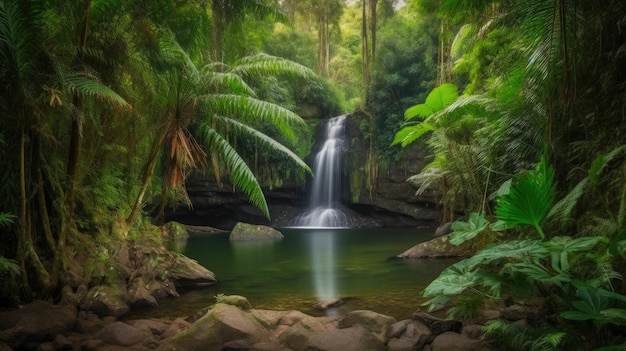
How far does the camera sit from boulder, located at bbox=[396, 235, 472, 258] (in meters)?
8.61

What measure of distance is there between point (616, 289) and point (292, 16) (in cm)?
2370

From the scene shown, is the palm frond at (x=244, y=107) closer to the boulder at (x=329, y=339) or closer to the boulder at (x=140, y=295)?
the boulder at (x=140, y=295)

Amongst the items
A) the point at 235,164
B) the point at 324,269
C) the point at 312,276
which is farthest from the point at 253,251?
the point at 235,164

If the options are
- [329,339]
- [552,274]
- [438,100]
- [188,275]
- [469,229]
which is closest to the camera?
[552,274]

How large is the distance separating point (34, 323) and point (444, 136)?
6.33 metres

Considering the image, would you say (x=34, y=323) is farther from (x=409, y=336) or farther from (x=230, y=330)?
(x=409, y=336)

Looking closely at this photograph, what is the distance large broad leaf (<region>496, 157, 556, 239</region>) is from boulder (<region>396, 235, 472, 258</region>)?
18.7 ft

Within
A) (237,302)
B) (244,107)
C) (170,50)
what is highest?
(170,50)

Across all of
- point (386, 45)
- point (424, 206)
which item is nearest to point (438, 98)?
point (424, 206)

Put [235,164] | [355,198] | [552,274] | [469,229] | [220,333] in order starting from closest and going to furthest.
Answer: [552,274] < [469,229] < [220,333] < [235,164] < [355,198]

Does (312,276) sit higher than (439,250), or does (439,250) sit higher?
(439,250)

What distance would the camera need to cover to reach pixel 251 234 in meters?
14.0

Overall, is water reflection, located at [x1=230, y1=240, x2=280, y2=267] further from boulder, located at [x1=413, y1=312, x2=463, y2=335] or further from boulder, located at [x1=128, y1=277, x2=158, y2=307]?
boulder, located at [x1=413, y1=312, x2=463, y2=335]

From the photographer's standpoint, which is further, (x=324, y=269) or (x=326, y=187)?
(x=326, y=187)
